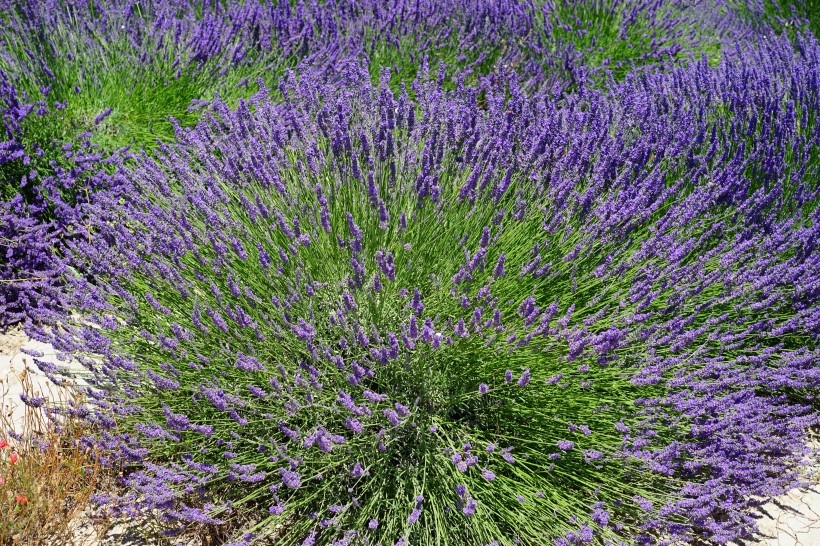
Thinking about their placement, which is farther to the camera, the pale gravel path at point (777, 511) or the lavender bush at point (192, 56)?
the lavender bush at point (192, 56)

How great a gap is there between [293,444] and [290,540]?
0.31 m

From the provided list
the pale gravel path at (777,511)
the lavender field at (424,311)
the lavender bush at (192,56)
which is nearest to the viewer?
the lavender field at (424,311)

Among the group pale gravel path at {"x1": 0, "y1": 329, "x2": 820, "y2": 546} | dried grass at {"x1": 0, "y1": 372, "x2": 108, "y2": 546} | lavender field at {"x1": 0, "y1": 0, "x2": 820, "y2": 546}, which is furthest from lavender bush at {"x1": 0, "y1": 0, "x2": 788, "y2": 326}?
dried grass at {"x1": 0, "y1": 372, "x2": 108, "y2": 546}

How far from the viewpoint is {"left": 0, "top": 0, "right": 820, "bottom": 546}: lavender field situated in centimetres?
218

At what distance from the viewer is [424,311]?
2.41 m

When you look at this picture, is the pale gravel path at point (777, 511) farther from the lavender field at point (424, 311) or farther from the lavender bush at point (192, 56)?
the lavender bush at point (192, 56)

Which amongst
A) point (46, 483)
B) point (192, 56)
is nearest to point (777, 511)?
point (46, 483)

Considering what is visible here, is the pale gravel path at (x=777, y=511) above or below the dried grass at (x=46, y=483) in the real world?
below

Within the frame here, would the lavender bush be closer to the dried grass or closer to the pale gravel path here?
the pale gravel path

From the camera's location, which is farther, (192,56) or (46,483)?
(192,56)

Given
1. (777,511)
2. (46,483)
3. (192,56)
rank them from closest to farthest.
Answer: (46,483) → (777,511) → (192,56)

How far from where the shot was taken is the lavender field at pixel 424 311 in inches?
85.8

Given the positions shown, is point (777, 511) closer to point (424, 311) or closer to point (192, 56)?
point (424, 311)

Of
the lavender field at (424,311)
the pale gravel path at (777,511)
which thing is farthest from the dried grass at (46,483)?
the pale gravel path at (777,511)
